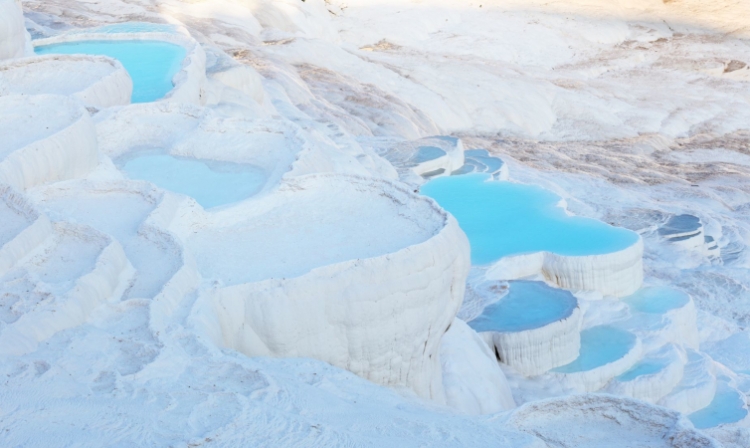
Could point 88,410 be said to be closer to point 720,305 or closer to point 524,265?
point 524,265

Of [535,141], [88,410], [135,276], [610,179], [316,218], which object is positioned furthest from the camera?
[535,141]

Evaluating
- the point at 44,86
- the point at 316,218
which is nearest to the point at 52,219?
the point at 316,218

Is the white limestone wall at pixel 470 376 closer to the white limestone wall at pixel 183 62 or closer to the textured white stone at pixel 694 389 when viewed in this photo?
the textured white stone at pixel 694 389

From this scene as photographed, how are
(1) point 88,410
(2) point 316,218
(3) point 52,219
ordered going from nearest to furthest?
(1) point 88,410 → (3) point 52,219 → (2) point 316,218

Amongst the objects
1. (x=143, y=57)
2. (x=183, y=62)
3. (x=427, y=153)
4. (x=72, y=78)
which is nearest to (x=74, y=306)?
(x=72, y=78)

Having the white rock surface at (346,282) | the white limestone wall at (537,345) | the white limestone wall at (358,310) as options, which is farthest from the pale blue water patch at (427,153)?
the white limestone wall at (358,310)
